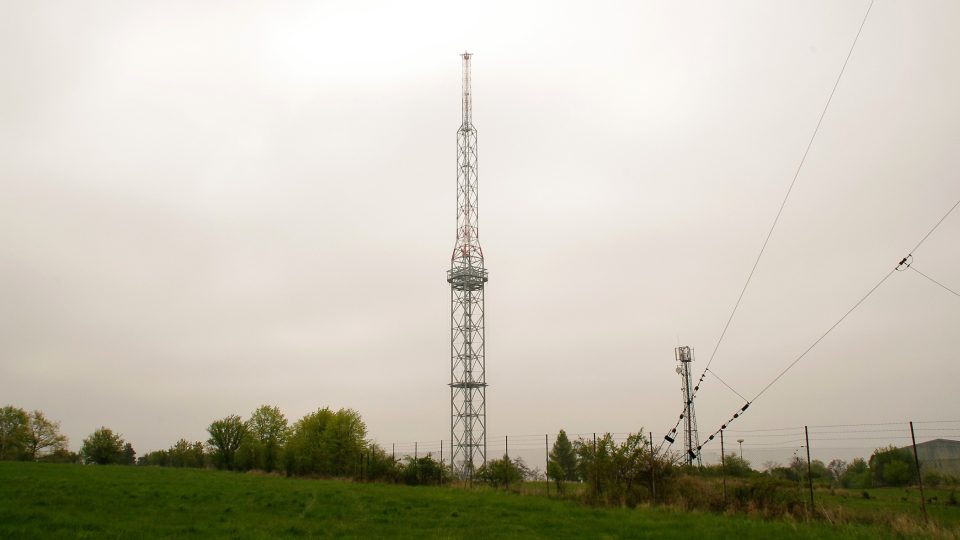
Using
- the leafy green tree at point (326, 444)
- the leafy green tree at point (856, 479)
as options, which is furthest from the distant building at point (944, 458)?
the leafy green tree at point (326, 444)

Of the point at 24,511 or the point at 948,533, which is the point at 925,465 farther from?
the point at 24,511

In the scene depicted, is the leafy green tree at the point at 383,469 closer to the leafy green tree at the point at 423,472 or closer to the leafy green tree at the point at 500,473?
the leafy green tree at the point at 423,472

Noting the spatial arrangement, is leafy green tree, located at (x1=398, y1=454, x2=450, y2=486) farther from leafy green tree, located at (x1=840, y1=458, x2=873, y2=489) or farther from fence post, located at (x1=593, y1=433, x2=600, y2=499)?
leafy green tree, located at (x1=840, y1=458, x2=873, y2=489)

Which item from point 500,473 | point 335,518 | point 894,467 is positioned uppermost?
point 335,518

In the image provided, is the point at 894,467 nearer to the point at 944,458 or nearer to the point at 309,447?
the point at 944,458

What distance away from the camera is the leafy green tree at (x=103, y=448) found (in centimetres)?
8006

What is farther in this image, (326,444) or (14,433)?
(14,433)

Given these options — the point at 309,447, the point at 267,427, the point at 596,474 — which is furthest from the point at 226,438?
the point at 596,474

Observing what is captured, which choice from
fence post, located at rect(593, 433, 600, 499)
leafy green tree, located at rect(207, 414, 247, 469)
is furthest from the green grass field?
leafy green tree, located at rect(207, 414, 247, 469)

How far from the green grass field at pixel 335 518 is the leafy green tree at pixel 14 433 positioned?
74.8 meters

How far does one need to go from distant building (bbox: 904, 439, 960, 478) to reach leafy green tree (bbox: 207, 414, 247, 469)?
211 feet

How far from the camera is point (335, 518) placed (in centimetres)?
1652

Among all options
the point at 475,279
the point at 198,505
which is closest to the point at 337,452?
the point at 475,279

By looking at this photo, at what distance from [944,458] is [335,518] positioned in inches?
1417
